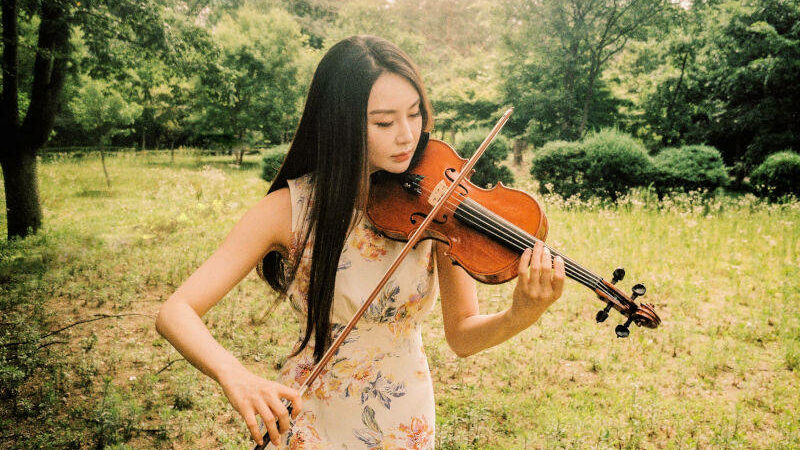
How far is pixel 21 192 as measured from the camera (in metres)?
7.57

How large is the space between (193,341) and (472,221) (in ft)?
2.97

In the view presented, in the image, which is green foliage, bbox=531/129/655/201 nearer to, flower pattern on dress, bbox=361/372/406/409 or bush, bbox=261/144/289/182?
bush, bbox=261/144/289/182

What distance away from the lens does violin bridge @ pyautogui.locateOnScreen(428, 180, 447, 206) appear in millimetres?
1490

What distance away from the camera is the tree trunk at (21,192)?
24.3ft

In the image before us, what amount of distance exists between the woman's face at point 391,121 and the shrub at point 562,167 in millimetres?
9487

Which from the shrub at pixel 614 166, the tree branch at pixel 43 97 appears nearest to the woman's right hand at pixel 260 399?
the tree branch at pixel 43 97

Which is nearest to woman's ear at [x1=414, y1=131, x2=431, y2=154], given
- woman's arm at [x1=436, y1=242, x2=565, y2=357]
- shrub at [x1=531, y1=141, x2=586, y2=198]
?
woman's arm at [x1=436, y1=242, x2=565, y2=357]

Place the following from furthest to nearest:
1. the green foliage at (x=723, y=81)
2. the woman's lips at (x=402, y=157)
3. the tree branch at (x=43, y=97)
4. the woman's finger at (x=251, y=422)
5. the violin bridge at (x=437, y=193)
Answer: the green foliage at (x=723, y=81) < the tree branch at (x=43, y=97) < the violin bridge at (x=437, y=193) < the woman's lips at (x=402, y=157) < the woman's finger at (x=251, y=422)

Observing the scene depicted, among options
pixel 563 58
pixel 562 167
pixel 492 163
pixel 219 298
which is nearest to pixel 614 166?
pixel 562 167

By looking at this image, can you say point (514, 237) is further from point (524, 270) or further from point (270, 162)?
point (270, 162)

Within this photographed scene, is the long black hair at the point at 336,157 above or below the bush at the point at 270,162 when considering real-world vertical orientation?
above

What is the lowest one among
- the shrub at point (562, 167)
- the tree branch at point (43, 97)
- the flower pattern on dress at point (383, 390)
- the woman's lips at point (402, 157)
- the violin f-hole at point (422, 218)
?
the tree branch at point (43, 97)

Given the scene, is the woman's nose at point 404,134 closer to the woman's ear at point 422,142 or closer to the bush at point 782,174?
the woman's ear at point 422,142

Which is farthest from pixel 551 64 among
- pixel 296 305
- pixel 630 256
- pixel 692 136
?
pixel 296 305
